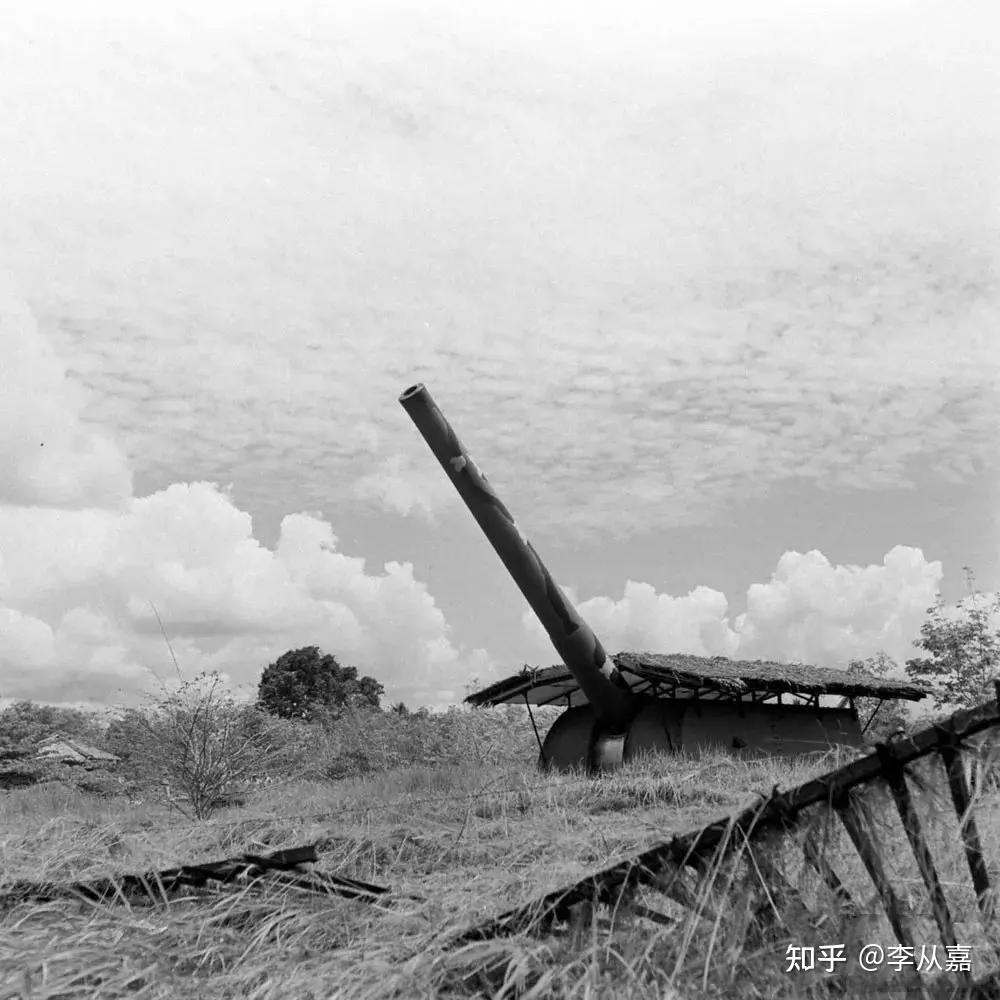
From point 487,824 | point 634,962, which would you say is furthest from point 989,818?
point 487,824

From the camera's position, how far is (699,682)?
1334 cm

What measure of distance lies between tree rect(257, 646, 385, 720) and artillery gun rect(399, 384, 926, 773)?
20.9 meters

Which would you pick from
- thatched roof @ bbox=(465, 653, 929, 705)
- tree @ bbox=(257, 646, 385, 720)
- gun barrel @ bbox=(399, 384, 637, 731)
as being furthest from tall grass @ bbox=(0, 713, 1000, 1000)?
tree @ bbox=(257, 646, 385, 720)

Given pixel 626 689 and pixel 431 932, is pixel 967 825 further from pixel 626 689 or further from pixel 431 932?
pixel 626 689

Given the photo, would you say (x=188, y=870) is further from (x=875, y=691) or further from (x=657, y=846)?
(x=875, y=691)

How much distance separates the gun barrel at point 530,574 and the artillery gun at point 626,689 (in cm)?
1

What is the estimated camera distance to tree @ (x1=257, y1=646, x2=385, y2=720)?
116 feet

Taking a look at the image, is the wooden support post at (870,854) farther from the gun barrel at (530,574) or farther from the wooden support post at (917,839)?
the gun barrel at (530,574)

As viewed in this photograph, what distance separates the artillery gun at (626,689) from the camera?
12.5 m

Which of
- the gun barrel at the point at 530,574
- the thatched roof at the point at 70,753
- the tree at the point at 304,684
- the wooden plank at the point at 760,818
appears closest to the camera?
the wooden plank at the point at 760,818

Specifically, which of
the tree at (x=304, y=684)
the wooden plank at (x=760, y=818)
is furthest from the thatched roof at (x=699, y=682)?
the tree at (x=304, y=684)

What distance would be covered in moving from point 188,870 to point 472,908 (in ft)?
4.08

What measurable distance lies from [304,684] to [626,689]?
24028 millimetres

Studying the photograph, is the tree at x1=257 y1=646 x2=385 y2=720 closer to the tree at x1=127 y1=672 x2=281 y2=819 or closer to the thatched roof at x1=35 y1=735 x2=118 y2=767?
the thatched roof at x1=35 y1=735 x2=118 y2=767
